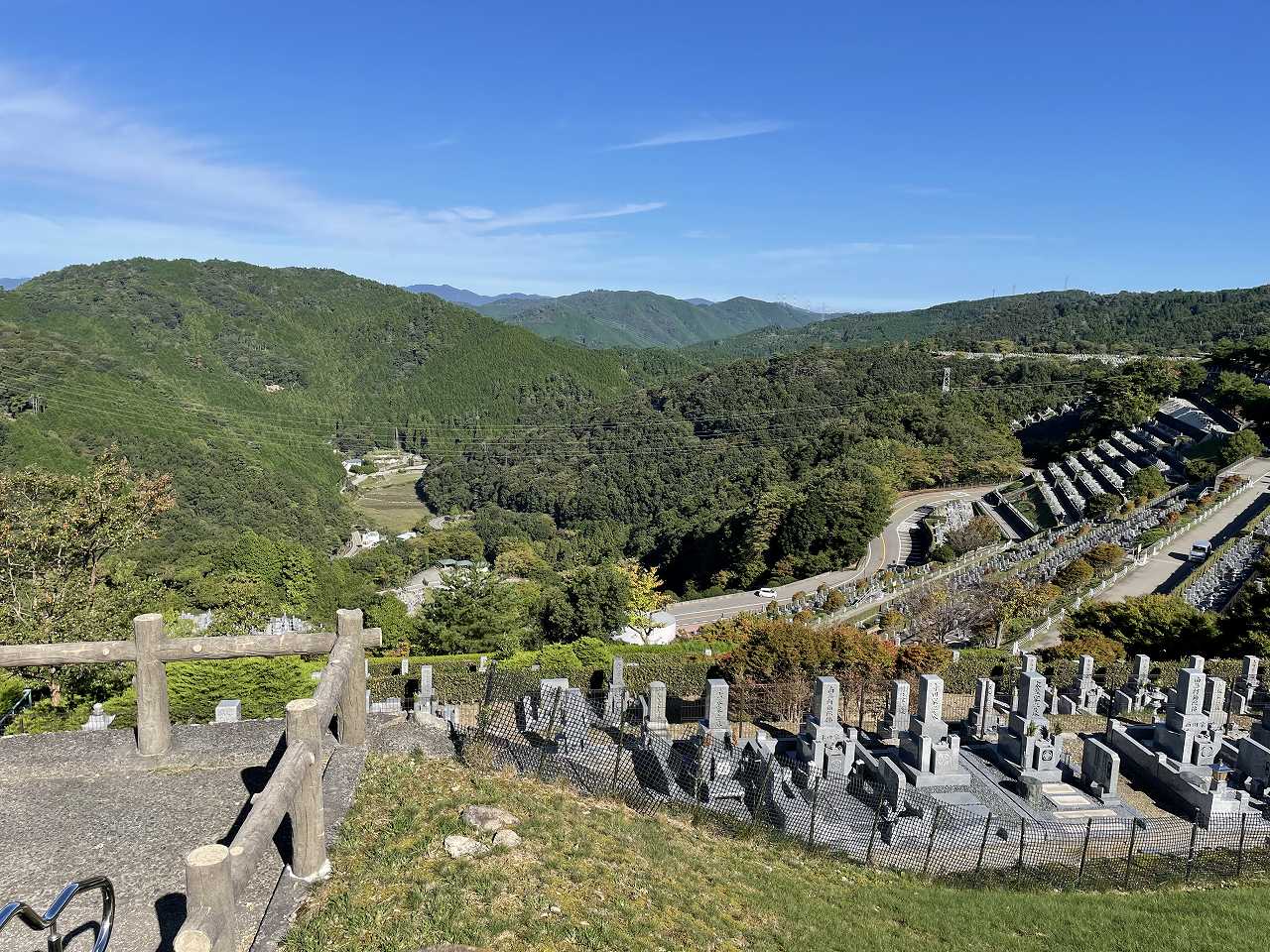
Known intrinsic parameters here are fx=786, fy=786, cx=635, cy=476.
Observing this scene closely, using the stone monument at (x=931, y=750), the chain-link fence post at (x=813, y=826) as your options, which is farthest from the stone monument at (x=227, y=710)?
the stone monument at (x=931, y=750)

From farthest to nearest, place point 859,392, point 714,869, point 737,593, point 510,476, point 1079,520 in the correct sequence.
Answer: point 510,476 → point 859,392 → point 1079,520 → point 737,593 → point 714,869

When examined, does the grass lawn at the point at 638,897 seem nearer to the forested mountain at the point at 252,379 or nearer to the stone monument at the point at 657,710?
the stone monument at the point at 657,710

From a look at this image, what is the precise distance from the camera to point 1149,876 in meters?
9.64

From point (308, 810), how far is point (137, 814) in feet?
5.97

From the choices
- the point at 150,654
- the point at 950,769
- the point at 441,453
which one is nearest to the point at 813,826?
the point at 950,769

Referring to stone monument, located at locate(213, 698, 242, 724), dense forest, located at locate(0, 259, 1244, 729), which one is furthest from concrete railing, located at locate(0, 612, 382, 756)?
dense forest, located at locate(0, 259, 1244, 729)

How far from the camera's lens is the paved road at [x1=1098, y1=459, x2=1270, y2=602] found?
2755 cm

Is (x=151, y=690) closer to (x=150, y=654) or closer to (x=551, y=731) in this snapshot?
(x=150, y=654)

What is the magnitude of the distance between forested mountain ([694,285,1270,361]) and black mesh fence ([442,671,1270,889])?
3858 inches

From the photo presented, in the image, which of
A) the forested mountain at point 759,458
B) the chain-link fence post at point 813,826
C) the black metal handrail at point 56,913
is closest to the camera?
the black metal handrail at point 56,913

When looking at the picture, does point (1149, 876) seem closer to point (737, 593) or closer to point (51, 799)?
point (51, 799)

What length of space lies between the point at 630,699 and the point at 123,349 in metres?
127

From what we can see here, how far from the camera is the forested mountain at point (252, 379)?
6450 centimetres

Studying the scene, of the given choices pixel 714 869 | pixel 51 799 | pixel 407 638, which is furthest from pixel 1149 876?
pixel 407 638
